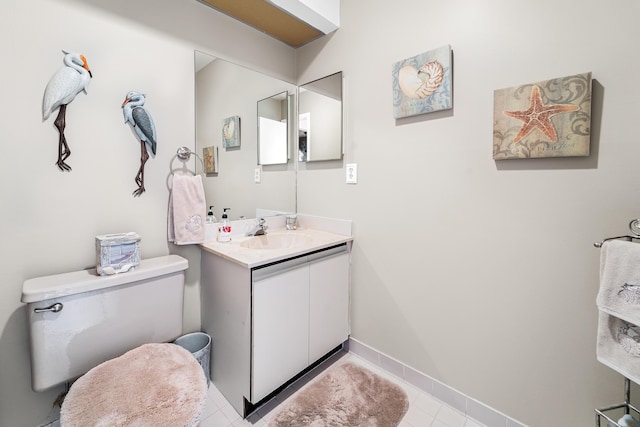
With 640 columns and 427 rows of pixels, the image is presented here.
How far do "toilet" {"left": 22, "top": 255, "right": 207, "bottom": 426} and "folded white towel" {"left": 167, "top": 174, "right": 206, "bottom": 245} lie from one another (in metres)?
0.21

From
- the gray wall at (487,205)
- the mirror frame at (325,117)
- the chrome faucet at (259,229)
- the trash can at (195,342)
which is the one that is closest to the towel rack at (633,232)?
the gray wall at (487,205)

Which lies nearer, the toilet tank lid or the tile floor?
the toilet tank lid

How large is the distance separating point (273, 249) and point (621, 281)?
1.59 metres

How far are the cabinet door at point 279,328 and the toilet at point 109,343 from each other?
0.32 m

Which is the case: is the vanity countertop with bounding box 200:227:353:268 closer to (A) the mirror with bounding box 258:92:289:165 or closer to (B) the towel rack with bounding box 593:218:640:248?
(A) the mirror with bounding box 258:92:289:165

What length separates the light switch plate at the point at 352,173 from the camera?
181cm

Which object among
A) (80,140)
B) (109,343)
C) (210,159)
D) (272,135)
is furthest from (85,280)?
(272,135)

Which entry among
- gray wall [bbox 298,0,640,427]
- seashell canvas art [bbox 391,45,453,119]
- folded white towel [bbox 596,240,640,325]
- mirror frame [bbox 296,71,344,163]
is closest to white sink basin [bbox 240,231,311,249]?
gray wall [bbox 298,0,640,427]

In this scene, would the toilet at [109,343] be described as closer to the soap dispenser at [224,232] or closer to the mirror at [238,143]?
the soap dispenser at [224,232]

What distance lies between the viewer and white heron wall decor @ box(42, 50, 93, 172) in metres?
1.14

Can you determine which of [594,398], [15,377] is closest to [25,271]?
[15,377]

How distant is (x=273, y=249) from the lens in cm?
180

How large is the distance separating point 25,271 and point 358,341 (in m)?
A: 1.80

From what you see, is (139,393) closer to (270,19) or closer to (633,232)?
(633,232)
